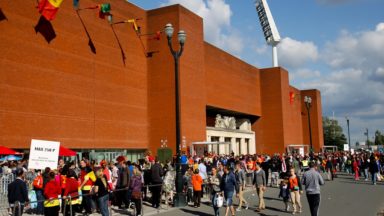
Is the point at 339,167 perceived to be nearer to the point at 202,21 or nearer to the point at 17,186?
the point at 202,21

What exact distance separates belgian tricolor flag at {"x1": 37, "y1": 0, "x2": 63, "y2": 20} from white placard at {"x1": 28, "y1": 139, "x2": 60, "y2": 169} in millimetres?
13388

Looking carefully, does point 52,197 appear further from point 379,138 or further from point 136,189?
point 379,138

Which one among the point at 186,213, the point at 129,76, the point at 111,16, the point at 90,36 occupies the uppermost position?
the point at 111,16

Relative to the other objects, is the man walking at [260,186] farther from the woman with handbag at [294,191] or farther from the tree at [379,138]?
the tree at [379,138]

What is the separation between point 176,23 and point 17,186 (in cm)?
2832

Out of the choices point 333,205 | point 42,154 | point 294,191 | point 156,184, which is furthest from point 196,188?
point 42,154

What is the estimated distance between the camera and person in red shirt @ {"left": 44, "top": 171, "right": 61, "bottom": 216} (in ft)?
37.9

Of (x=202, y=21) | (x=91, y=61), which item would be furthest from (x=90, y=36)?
(x=202, y=21)

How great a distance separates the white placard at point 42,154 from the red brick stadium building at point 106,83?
1025cm

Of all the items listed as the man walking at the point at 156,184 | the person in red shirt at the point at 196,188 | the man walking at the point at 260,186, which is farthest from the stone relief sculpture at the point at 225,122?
the man walking at the point at 156,184

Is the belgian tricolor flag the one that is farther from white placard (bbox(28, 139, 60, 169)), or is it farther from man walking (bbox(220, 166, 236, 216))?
man walking (bbox(220, 166, 236, 216))

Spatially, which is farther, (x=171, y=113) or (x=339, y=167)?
(x=339, y=167)

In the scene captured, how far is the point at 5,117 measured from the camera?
2433 centimetres

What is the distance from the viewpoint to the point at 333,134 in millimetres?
125500
